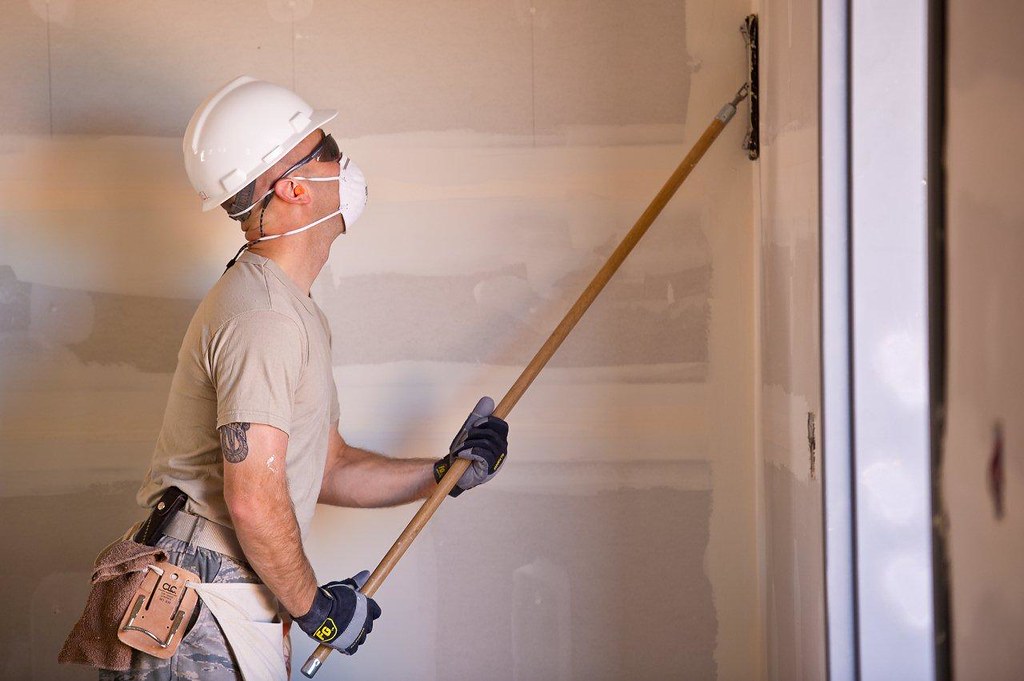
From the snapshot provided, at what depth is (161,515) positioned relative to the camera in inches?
67.7

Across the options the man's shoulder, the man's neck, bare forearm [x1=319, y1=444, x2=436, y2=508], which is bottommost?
bare forearm [x1=319, y1=444, x2=436, y2=508]

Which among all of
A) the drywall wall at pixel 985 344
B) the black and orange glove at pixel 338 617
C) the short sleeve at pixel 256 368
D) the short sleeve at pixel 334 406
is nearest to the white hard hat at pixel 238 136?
the short sleeve at pixel 256 368

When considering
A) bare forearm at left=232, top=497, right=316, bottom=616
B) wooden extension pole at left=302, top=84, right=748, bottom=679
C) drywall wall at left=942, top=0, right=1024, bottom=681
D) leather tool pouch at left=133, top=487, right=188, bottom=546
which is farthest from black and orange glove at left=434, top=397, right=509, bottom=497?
drywall wall at left=942, top=0, right=1024, bottom=681

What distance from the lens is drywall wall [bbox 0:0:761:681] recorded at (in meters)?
2.49

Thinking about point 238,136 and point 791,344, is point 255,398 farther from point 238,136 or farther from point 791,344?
point 791,344

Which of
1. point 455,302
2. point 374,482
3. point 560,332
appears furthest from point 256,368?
point 455,302

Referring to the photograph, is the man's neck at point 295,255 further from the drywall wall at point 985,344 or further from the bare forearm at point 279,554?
the drywall wall at point 985,344

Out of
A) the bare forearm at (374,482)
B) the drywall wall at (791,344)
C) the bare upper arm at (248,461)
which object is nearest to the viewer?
the bare upper arm at (248,461)

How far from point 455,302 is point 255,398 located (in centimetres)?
100

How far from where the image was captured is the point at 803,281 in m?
1.80

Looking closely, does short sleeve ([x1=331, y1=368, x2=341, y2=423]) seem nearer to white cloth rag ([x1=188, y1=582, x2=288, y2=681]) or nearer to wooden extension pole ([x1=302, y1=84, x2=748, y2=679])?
wooden extension pole ([x1=302, y1=84, x2=748, y2=679])

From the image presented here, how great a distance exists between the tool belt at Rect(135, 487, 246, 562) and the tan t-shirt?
15mm

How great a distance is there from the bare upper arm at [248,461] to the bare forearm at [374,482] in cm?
54

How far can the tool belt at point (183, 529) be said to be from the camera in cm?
172
